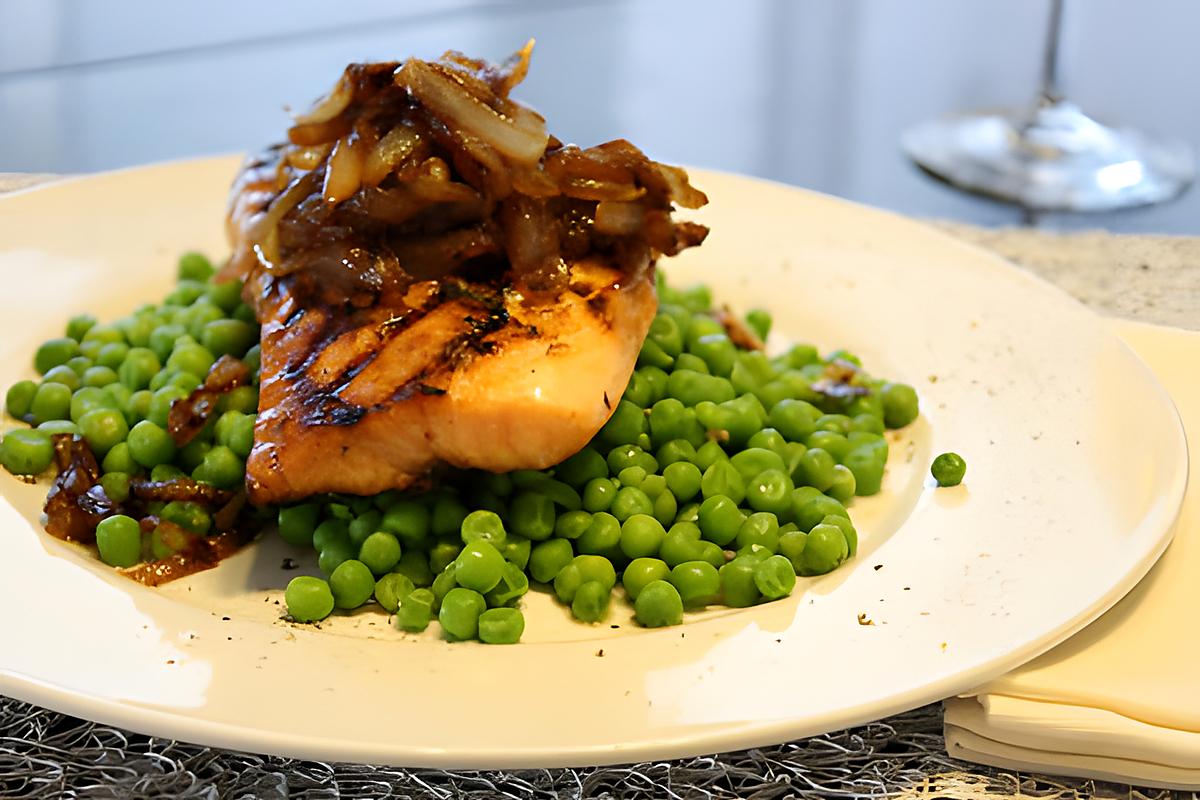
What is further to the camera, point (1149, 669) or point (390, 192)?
point (390, 192)

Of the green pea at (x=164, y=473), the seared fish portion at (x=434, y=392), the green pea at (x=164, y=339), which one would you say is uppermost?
the seared fish portion at (x=434, y=392)

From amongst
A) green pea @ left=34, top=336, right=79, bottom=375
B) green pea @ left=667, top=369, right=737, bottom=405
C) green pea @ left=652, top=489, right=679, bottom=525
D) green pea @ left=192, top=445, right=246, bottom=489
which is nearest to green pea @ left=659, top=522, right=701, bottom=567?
green pea @ left=652, top=489, right=679, bottom=525

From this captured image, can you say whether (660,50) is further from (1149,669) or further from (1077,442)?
(1149,669)

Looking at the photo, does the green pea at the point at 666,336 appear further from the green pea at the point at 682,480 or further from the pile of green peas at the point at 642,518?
the green pea at the point at 682,480

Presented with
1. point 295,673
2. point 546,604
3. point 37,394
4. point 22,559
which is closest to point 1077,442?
point 546,604

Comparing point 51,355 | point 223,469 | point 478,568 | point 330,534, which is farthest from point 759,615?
point 51,355

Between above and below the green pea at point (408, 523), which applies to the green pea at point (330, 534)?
below

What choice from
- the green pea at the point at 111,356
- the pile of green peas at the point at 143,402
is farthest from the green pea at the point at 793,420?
the green pea at the point at 111,356
